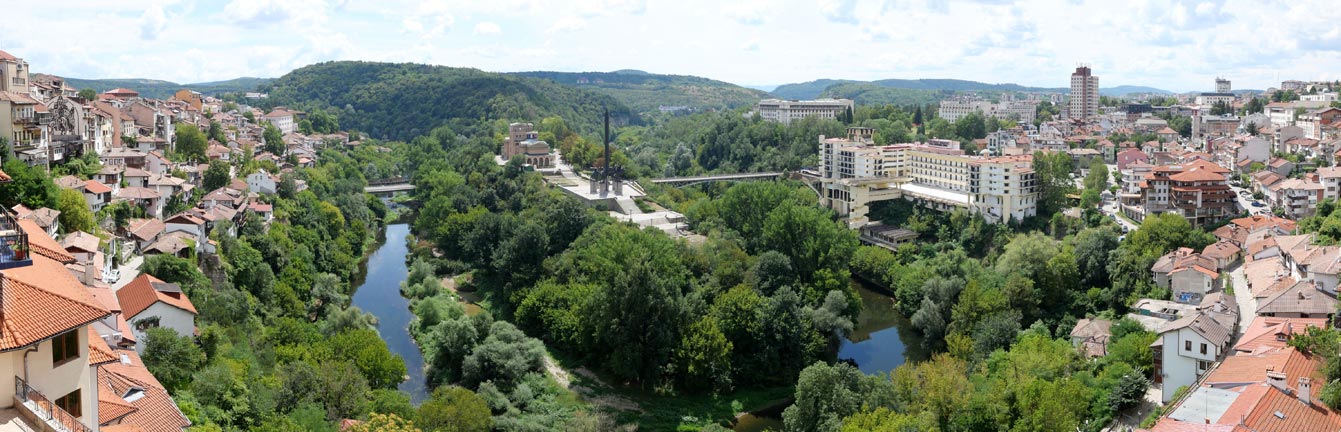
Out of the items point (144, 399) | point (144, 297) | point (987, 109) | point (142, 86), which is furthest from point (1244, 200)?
point (142, 86)

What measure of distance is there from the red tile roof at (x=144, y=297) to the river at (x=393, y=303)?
5188 millimetres

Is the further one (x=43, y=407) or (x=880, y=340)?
(x=880, y=340)

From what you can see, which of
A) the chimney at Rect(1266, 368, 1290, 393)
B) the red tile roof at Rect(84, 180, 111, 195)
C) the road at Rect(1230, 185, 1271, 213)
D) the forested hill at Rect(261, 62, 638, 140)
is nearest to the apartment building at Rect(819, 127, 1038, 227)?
the road at Rect(1230, 185, 1271, 213)

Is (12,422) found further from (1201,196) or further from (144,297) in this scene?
(1201,196)

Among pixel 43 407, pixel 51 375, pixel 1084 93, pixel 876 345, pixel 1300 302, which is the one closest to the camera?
pixel 43 407

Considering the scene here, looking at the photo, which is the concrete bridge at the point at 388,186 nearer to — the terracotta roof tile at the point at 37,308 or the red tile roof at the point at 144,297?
the red tile roof at the point at 144,297

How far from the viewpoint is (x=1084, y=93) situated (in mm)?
78125

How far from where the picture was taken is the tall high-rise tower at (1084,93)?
255 ft

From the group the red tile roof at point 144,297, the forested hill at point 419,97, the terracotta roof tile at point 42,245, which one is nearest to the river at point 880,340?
the red tile roof at point 144,297

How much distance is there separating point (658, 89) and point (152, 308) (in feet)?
445

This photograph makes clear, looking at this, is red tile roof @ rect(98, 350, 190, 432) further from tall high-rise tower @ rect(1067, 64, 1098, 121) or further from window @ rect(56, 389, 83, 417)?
tall high-rise tower @ rect(1067, 64, 1098, 121)

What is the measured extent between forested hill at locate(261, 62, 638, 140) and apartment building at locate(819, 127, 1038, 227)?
3156cm

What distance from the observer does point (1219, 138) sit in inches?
1882

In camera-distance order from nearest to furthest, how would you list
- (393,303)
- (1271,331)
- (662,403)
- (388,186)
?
1. (1271,331)
2. (662,403)
3. (393,303)
4. (388,186)
